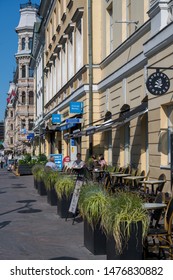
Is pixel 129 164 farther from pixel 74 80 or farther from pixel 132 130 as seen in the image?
pixel 74 80

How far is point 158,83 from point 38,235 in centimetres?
518

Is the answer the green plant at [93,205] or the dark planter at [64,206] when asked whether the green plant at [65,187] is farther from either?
the green plant at [93,205]

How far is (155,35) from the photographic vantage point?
42.8 ft

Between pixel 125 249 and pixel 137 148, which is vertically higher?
pixel 137 148

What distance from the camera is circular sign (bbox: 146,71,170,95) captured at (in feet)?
39.9

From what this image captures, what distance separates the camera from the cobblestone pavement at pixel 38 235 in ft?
25.6

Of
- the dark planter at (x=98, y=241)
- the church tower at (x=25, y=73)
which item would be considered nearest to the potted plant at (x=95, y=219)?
the dark planter at (x=98, y=241)

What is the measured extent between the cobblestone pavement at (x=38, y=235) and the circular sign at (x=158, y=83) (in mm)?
3946

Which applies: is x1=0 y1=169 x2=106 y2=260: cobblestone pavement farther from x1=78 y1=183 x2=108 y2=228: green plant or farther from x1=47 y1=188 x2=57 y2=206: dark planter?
x1=78 y1=183 x2=108 y2=228: green plant

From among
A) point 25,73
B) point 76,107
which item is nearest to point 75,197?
point 76,107

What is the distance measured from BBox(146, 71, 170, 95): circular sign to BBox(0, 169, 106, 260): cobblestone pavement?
3.95 meters

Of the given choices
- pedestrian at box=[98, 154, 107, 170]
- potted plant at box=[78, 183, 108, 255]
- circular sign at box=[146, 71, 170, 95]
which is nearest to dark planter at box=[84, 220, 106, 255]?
potted plant at box=[78, 183, 108, 255]

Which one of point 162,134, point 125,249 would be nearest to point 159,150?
point 162,134

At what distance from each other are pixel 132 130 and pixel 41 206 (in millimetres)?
4701
